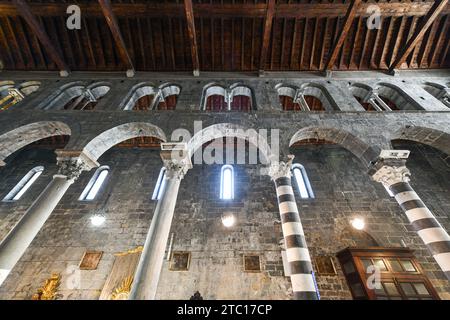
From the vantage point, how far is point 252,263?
6730 millimetres

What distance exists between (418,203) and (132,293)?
21.4ft

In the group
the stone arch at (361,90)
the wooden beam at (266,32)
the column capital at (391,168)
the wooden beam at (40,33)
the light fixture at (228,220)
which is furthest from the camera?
the stone arch at (361,90)

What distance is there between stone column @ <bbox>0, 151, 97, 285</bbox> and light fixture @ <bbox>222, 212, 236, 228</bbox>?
15.8ft

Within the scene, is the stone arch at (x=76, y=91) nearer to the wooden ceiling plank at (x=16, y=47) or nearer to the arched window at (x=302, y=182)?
the wooden ceiling plank at (x=16, y=47)

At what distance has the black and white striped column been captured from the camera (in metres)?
4.34

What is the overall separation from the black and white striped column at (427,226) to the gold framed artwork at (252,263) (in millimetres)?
4215

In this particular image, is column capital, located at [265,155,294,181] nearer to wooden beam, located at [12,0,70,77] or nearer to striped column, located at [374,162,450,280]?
striped column, located at [374,162,450,280]

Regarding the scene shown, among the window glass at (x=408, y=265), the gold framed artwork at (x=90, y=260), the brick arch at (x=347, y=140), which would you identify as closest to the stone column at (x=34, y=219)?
the gold framed artwork at (x=90, y=260)

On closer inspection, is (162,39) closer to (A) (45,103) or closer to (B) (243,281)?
(A) (45,103)

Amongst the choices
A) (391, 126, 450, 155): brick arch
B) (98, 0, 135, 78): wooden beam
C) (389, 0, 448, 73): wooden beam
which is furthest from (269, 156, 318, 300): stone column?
(98, 0, 135, 78): wooden beam

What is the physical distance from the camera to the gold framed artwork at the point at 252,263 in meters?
6.59

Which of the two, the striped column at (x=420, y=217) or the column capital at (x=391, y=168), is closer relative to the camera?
the striped column at (x=420, y=217)
